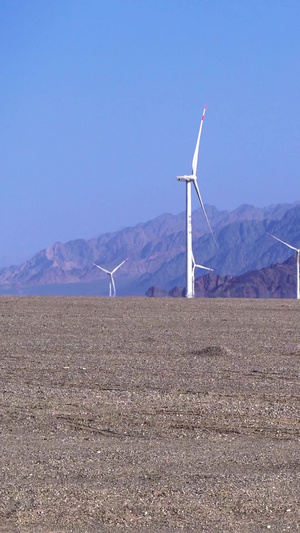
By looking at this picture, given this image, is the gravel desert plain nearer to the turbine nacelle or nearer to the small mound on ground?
the small mound on ground

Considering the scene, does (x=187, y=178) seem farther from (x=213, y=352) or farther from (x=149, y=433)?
(x=149, y=433)

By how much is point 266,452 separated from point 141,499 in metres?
3.20

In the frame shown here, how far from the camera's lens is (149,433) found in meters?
14.2

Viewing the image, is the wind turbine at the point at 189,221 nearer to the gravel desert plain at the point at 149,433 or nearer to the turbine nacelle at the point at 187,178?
the turbine nacelle at the point at 187,178

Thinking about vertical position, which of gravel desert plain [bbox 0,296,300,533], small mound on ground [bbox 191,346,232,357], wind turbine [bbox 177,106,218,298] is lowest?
gravel desert plain [bbox 0,296,300,533]

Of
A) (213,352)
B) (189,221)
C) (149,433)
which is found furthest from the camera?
(189,221)

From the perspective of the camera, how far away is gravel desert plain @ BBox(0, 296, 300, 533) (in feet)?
32.1

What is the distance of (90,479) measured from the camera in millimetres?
11031

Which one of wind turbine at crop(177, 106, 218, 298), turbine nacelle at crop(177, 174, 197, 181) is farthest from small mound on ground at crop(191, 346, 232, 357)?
turbine nacelle at crop(177, 174, 197, 181)

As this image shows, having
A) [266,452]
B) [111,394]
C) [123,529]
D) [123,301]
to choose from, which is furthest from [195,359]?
[123,301]

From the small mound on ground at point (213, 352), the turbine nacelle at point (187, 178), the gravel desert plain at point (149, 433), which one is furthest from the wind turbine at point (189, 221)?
the small mound on ground at point (213, 352)

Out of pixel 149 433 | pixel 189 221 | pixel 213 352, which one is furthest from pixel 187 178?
pixel 149 433

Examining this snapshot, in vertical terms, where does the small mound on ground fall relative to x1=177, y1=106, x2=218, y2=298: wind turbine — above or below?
below

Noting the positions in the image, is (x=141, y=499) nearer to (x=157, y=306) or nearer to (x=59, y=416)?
(x=59, y=416)
